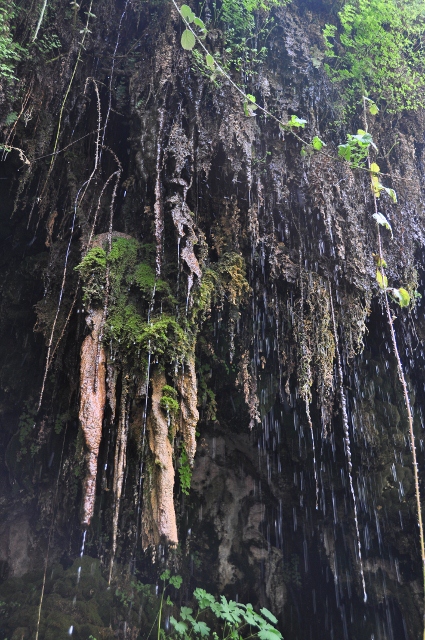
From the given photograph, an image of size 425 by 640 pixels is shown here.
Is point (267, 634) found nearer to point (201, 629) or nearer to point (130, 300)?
point (201, 629)

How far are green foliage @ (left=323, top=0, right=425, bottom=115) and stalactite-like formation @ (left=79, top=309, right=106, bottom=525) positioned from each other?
11.4 ft

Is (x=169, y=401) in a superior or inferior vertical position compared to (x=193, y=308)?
inferior

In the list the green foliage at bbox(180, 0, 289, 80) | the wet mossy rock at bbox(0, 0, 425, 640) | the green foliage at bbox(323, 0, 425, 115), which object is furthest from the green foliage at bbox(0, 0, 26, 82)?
the green foliage at bbox(323, 0, 425, 115)

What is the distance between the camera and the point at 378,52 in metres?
4.17

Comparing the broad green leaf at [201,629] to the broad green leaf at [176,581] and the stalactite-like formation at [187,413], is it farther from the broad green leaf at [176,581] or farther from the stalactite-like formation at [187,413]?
the broad green leaf at [176,581]

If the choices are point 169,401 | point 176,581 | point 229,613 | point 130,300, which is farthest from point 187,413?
point 176,581

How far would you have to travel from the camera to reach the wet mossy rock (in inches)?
123

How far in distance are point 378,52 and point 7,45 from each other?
138 inches

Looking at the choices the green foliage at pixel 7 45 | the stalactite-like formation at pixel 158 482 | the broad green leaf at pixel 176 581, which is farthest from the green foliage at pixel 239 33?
the broad green leaf at pixel 176 581

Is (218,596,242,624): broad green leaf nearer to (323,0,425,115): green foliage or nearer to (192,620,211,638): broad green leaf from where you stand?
(192,620,211,638): broad green leaf

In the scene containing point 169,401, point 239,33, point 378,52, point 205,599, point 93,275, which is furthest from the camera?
point 378,52

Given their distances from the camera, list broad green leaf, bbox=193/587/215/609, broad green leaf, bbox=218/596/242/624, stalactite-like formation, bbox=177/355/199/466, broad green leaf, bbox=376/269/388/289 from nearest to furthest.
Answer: broad green leaf, bbox=376/269/388/289
stalactite-like formation, bbox=177/355/199/466
broad green leaf, bbox=218/596/242/624
broad green leaf, bbox=193/587/215/609

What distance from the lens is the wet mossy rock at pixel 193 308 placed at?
123 inches

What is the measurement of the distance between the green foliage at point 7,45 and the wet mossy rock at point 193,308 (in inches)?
0.7
